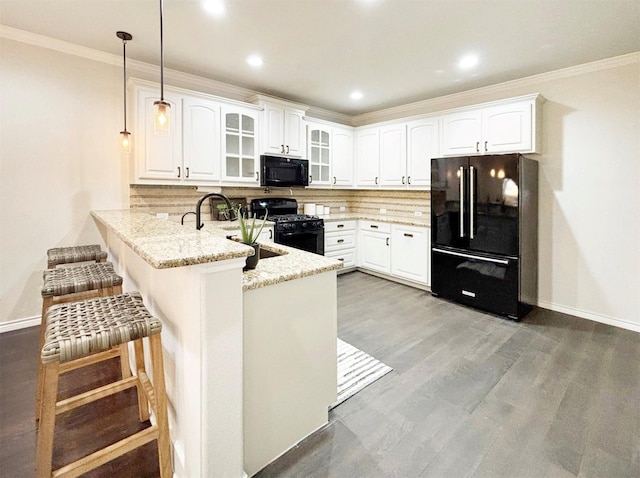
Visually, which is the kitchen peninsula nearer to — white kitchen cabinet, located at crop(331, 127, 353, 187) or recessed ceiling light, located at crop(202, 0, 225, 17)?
recessed ceiling light, located at crop(202, 0, 225, 17)

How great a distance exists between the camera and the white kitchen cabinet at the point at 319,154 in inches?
190

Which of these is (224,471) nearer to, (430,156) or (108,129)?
(108,129)

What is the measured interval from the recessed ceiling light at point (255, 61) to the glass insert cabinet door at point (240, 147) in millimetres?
A: 659

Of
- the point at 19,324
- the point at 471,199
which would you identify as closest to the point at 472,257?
the point at 471,199

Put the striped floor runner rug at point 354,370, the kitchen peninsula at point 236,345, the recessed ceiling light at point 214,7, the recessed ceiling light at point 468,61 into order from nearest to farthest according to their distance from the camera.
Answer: the kitchen peninsula at point 236,345 → the striped floor runner rug at point 354,370 → the recessed ceiling light at point 214,7 → the recessed ceiling light at point 468,61

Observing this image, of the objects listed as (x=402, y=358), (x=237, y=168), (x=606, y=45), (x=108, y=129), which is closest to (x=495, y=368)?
(x=402, y=358)

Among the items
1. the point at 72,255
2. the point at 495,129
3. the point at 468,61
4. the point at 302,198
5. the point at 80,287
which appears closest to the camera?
the point at 80,287

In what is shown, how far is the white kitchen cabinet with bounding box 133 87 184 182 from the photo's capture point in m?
3.25

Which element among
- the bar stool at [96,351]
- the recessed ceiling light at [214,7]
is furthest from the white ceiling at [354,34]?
the bar stool at [96,351]

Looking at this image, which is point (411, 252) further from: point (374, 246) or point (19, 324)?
point (19, 324)

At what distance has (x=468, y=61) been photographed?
3.30 metres

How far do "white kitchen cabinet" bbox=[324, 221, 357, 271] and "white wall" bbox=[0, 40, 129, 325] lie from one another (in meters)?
2.77

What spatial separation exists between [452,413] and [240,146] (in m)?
3.46

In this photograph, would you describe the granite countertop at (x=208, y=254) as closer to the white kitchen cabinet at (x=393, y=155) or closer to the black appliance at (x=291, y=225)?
the black appliance at (x=291, y=225)
